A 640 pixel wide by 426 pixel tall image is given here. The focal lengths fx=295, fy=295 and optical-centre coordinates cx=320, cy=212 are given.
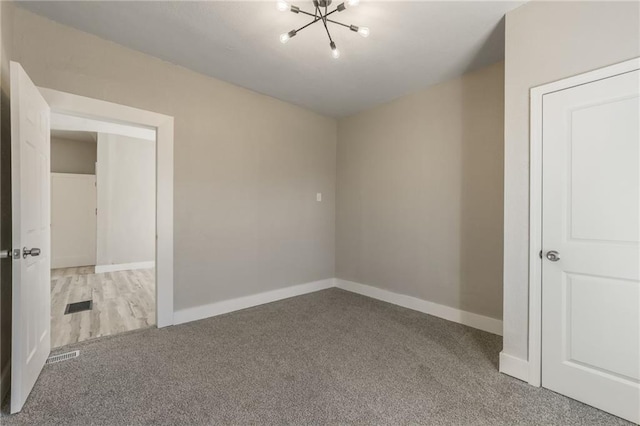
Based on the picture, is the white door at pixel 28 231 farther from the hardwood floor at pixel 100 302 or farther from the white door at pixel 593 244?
the white door at pixel 593 244

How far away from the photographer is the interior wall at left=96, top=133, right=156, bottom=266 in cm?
581

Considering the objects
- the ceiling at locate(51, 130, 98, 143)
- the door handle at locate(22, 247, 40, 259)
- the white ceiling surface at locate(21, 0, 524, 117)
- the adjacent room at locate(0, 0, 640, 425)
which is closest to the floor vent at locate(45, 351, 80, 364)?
the adjacent room at locate(0, 0, 640, 425)

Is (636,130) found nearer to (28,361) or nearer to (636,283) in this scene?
(636,283)

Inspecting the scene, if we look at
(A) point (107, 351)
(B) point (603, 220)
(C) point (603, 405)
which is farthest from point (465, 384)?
(A) point (107, 351)

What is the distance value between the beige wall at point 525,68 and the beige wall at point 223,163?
2.58m

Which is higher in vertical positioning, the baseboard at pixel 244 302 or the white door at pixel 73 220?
the white door at pixel 73 220

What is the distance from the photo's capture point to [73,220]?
20.5ft

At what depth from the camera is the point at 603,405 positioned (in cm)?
175

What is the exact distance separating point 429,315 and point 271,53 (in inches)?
125

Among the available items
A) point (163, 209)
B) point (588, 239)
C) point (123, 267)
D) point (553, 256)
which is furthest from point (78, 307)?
point (588, 239)

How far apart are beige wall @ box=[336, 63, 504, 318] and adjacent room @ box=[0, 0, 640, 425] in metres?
0.02

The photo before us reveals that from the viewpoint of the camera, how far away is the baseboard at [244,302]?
307 centimetres

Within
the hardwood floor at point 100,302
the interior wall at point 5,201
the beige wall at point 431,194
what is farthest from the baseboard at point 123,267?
the beige wall at point 431,194

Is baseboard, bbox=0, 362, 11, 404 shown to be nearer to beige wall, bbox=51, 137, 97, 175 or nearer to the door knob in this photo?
the door knob
